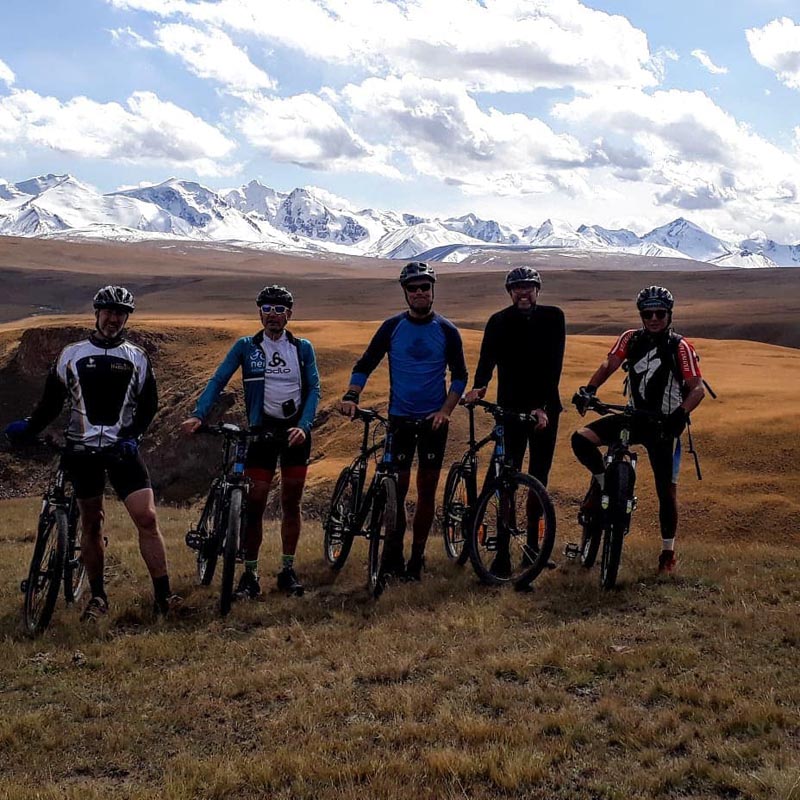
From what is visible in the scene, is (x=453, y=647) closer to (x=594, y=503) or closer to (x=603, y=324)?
(x=594, y=503)

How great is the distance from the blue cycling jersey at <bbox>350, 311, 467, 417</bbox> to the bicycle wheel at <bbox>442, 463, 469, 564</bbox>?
105 cm

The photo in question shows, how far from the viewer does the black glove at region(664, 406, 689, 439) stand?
721 centimetres

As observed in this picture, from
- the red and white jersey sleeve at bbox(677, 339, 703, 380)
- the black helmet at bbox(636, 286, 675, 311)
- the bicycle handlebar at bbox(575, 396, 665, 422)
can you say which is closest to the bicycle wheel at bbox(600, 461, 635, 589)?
the bicycle handlebar at bbox(575, 396, 665, 422)

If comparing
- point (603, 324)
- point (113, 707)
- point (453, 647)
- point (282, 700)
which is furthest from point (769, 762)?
point (603, 324)

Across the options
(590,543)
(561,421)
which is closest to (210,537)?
(590,543)

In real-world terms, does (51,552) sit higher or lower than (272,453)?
lower

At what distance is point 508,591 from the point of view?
751cm

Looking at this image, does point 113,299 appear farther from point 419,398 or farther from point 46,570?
point 419,398

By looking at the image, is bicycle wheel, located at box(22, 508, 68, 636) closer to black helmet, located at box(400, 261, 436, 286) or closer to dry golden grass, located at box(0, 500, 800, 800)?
dry golden grass, located at box(0, 500, 800, 800)

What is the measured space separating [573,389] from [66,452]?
12139 mm

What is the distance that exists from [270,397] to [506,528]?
2.37 metres

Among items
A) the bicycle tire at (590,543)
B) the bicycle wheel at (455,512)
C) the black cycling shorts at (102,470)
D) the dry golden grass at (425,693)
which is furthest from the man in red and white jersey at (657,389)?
the black cycling shorts at (102,470)

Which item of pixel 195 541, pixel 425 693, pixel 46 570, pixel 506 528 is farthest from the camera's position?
pixel 195 541

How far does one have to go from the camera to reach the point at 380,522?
24.7 feet
